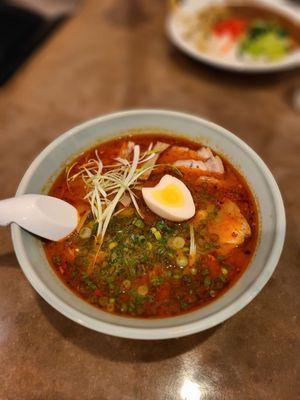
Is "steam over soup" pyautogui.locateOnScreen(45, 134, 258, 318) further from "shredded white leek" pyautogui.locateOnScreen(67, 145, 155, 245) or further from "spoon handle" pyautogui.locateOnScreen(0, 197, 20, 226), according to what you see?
"spoon handle" pyautogui.locateOnScreen(0, 197, 20, 226)

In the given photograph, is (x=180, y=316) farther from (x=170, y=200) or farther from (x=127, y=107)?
(x=127, y=107)

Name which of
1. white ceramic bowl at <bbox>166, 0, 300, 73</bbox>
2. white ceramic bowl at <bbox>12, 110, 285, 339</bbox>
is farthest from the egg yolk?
white ceramic bowl at <bbox>166, 0, 300, 73</bbox>

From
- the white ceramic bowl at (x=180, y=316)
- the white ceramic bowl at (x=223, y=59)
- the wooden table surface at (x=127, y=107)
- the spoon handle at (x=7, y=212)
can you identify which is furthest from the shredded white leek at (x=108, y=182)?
the white ceramic bowl at (x=223, y=59)

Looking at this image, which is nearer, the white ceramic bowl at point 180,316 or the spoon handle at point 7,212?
the white ceramic bowl at point 180,316

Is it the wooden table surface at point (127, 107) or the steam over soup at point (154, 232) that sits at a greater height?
the steam over soup at point (154, 232)

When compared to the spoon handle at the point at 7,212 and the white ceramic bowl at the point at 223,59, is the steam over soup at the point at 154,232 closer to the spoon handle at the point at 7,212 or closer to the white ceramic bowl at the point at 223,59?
the spoon handle at the point at 7,212
